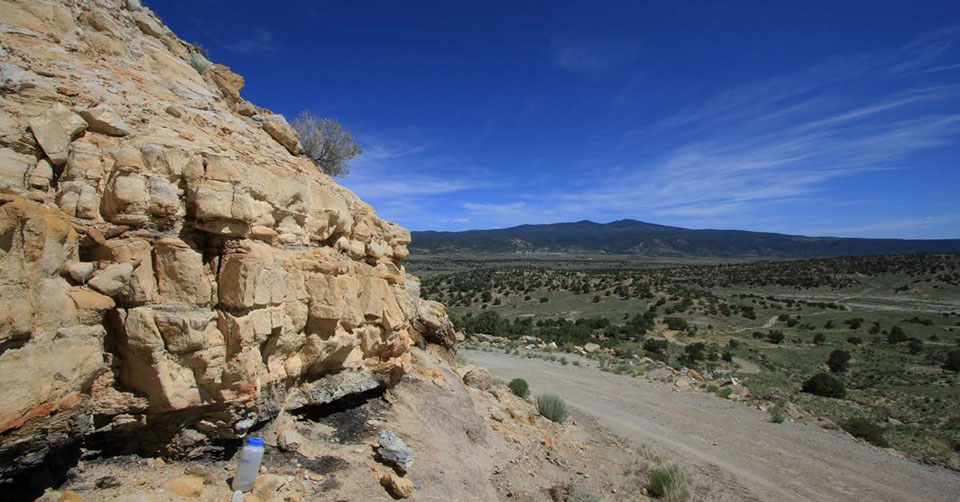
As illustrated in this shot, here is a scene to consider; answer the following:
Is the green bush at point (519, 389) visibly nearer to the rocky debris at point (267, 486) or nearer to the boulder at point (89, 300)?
the rocky debris at point (267, 486)

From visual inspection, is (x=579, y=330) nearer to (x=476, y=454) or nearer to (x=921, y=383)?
(x=921, y=383)

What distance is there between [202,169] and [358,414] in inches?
172

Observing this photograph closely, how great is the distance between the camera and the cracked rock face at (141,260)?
387cm

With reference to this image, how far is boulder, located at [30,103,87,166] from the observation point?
4.22 metres

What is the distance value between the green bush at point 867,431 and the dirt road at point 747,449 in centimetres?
61

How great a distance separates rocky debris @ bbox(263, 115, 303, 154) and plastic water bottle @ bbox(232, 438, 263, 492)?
572 cm

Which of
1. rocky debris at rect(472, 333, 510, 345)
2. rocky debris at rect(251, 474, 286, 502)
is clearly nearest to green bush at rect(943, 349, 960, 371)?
rocky debris at rect(472, 333, 510, 345)

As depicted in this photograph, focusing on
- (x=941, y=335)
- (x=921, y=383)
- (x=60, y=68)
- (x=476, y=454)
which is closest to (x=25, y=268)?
(x=60, y=68)

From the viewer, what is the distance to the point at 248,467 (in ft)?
16.0

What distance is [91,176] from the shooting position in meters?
4.48

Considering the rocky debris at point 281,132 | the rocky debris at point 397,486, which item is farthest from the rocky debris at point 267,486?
the rocky debris at point 281,132

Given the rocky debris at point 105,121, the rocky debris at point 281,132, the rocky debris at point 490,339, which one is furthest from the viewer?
the rocky debris at point 490,339

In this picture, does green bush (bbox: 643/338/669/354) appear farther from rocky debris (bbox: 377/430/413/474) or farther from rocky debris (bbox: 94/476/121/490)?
rocky debris (bbox: 94/476/121/490)

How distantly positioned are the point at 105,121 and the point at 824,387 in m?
25.1
